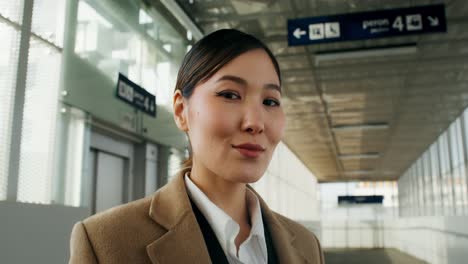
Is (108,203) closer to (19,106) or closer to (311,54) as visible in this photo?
(19,106)

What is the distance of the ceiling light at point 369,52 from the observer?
9484 millimetres

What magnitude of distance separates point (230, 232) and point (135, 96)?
5.50 m

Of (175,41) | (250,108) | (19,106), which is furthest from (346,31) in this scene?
(250,108)

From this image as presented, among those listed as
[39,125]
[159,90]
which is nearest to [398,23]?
[159,90]

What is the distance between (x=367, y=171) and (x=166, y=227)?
35.3m

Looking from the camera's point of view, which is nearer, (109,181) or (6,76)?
(6,76)

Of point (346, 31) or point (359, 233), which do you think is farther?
point (359, 233)

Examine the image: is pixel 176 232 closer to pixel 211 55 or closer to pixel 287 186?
pixel 211 55

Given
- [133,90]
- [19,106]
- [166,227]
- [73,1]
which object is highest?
[73,1]

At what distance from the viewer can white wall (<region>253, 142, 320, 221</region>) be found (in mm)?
18500

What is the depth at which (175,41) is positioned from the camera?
27.3 feet

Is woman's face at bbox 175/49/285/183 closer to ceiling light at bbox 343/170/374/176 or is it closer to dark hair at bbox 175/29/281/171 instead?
dark hair at bbox 175/29/281/171

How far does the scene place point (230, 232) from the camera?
3.40ft

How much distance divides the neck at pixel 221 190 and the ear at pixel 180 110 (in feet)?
0.33
